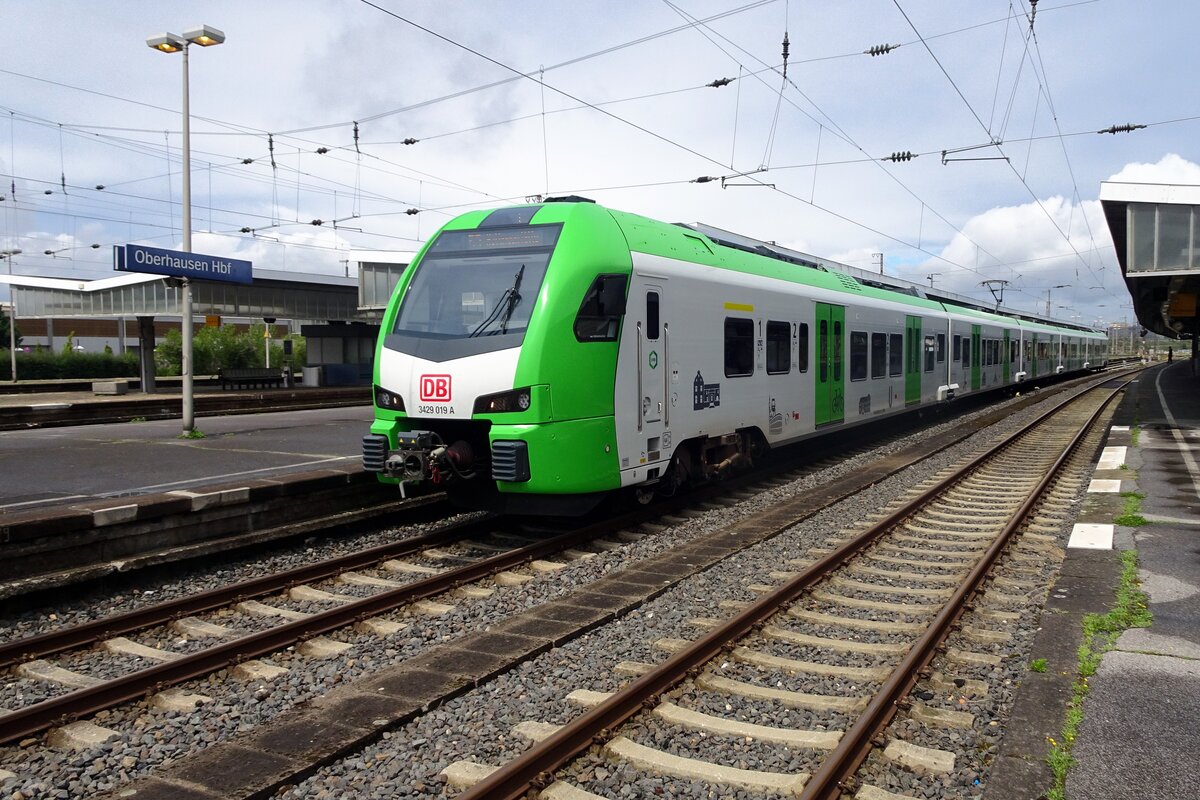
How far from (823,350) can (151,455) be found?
1057cm

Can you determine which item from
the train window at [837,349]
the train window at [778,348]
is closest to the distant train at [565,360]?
the train window at [778,348]

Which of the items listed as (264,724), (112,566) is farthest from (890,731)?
(112,566)

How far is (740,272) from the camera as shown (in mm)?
11203

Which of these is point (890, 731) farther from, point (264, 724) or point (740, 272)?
point (740, 272)

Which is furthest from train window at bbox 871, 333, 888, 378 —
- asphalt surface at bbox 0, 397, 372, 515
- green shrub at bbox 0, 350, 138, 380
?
green shrub at bbox 0, 350, 138, 380

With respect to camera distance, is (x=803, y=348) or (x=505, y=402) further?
(x=803, y=348)

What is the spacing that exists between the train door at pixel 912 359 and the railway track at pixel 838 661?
930cm

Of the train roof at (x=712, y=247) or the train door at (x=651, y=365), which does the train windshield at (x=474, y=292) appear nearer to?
the train roof at (x=712, y=247)

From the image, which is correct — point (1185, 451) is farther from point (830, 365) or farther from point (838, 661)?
point (838, 661)

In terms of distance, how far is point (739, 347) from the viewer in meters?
11.0

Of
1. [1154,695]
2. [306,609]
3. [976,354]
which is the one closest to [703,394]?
[306,609]

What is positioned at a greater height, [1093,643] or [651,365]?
[651,365]

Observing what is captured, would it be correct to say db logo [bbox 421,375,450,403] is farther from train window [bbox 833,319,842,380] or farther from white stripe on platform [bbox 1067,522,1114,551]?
train window [bbox 833,319,842,380]

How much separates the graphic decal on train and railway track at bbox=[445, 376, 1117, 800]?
7.60ft
